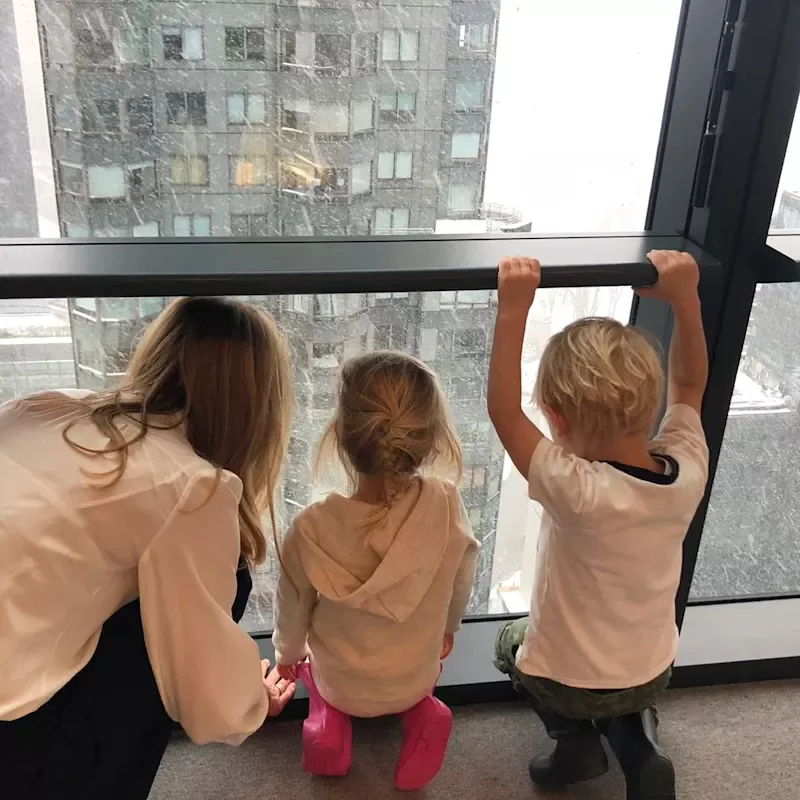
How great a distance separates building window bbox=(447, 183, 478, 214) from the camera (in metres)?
1.36

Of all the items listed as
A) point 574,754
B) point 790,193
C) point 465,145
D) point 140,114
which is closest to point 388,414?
point 465,145

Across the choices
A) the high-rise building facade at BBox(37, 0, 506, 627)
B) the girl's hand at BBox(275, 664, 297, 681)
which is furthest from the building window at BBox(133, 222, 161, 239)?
the girl's hand at BBox(275, 664, 297, 681)

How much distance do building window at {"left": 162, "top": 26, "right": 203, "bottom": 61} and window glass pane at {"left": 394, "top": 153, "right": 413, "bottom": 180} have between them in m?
0.31

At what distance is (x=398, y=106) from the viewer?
50.5 inches

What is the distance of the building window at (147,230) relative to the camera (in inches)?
51.5

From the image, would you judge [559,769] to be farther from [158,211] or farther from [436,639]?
[158,211]

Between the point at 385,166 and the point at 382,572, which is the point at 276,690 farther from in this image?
the point at 385,166

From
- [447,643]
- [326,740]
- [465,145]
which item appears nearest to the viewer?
[465,145]

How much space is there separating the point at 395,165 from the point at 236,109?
0.24 m

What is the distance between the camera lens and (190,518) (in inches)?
44.3

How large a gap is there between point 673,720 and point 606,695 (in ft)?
1.33

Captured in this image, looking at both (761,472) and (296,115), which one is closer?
(296,115)

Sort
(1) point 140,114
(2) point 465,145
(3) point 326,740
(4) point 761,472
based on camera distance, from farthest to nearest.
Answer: (4) point 761,472 < (3) point 326,740 < (2) point 465,145 < (1) point 140,114

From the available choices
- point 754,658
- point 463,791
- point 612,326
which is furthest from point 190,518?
point 754,658
